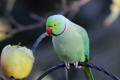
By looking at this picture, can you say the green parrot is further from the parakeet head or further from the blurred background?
the blurred background

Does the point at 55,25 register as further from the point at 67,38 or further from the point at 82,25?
the point at 82,25

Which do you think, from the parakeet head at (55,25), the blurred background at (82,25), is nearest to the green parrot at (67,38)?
the parakeet head at (55,25)

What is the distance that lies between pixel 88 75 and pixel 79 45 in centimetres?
15

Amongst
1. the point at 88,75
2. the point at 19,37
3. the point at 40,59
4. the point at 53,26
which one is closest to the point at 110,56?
the point at 40,59

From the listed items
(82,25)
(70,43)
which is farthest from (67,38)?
(82,25)

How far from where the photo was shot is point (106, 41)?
262cm

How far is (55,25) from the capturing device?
921 mm

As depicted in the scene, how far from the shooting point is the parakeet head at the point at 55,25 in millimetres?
896

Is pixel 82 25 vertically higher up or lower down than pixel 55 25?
higher up

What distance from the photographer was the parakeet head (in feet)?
2.94

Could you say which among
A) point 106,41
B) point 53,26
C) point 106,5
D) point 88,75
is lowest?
point 88,75

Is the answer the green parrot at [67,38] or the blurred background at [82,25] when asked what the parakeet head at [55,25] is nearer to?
the green parrot at [67,38]

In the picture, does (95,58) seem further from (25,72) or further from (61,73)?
(25,72)

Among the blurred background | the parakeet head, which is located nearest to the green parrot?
the parakeet head
